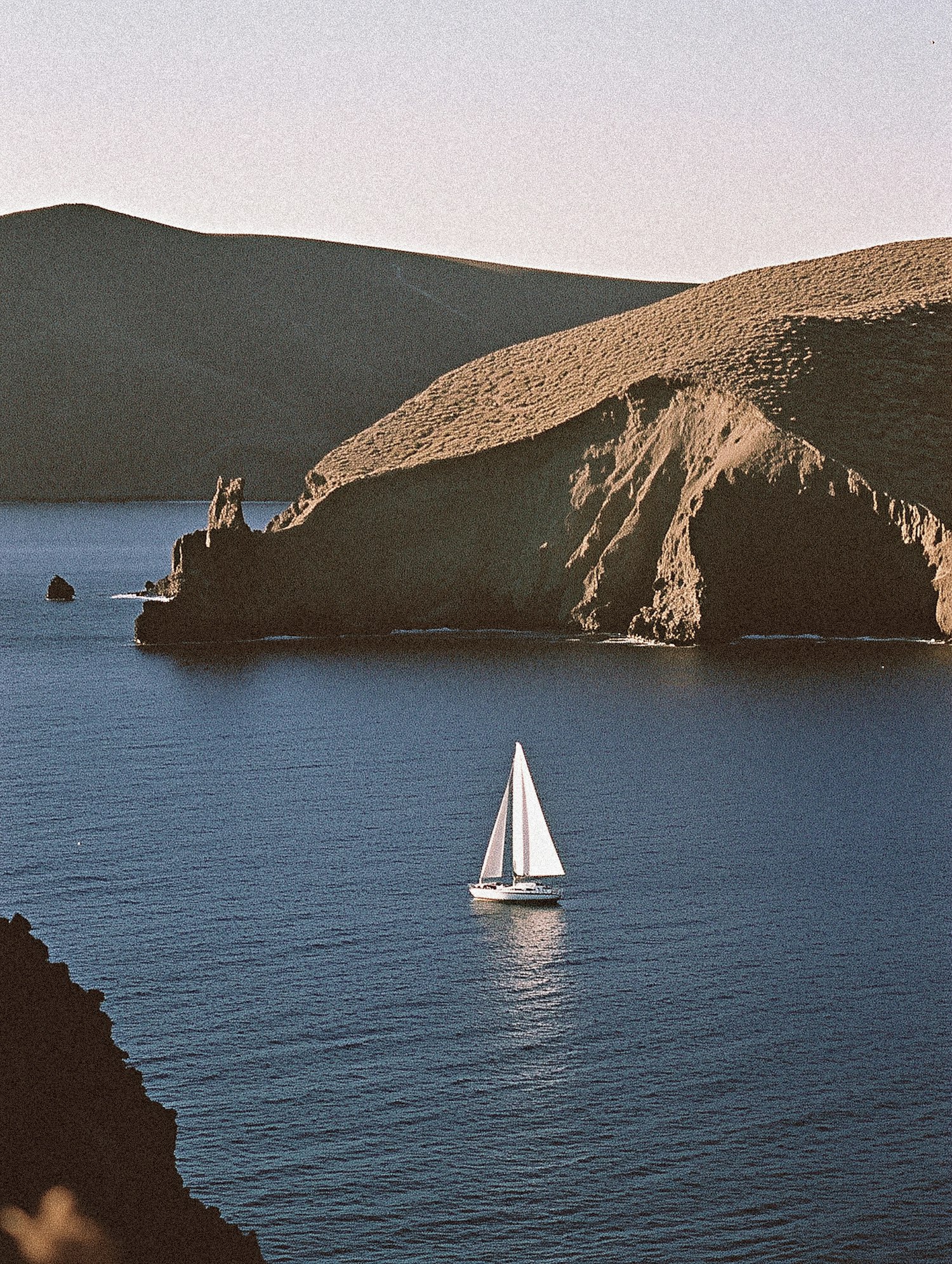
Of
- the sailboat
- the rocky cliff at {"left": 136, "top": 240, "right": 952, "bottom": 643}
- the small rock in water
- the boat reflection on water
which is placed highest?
the rocky cliff at {"left": 136, "top": 240, "right": 952, "bottom": 643}

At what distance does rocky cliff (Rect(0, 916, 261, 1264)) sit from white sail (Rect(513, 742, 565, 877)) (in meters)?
38.2

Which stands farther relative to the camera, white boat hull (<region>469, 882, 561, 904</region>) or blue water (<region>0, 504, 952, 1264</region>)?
white boat hull (<region>469, 882, 561, 904</region>)

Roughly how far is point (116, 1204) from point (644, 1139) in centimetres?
2046

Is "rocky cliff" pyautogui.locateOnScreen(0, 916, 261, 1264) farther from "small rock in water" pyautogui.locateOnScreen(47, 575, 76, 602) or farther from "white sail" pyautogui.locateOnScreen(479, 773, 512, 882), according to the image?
"small rock in water" pyautogui.locateOnScreen(47, 575, 76, 602)

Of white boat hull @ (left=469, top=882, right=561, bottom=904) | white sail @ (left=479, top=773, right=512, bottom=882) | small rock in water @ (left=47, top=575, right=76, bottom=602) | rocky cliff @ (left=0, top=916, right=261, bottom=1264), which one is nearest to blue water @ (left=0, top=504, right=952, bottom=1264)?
white boat hull @ (left=469, top=882, right=561, bottom=904)

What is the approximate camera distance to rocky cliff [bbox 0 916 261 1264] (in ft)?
75.1

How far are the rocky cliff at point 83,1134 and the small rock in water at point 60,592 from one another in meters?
141

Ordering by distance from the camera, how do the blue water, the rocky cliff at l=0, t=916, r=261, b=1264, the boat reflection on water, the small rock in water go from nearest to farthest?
1. the rocky cliff at l=0, t=916, r=261, b=1264
2. the blue water
3. the boat reflection on water
4. the small rock in water

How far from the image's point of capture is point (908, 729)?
9062 centimetres

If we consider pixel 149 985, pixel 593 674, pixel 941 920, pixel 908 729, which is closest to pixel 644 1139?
pixel 149 985

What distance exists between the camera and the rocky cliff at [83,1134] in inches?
901

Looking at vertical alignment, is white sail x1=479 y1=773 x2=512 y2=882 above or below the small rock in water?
below

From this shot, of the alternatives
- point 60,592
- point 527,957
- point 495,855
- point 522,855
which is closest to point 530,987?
point 527,957

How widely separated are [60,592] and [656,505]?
57385 millimetres
